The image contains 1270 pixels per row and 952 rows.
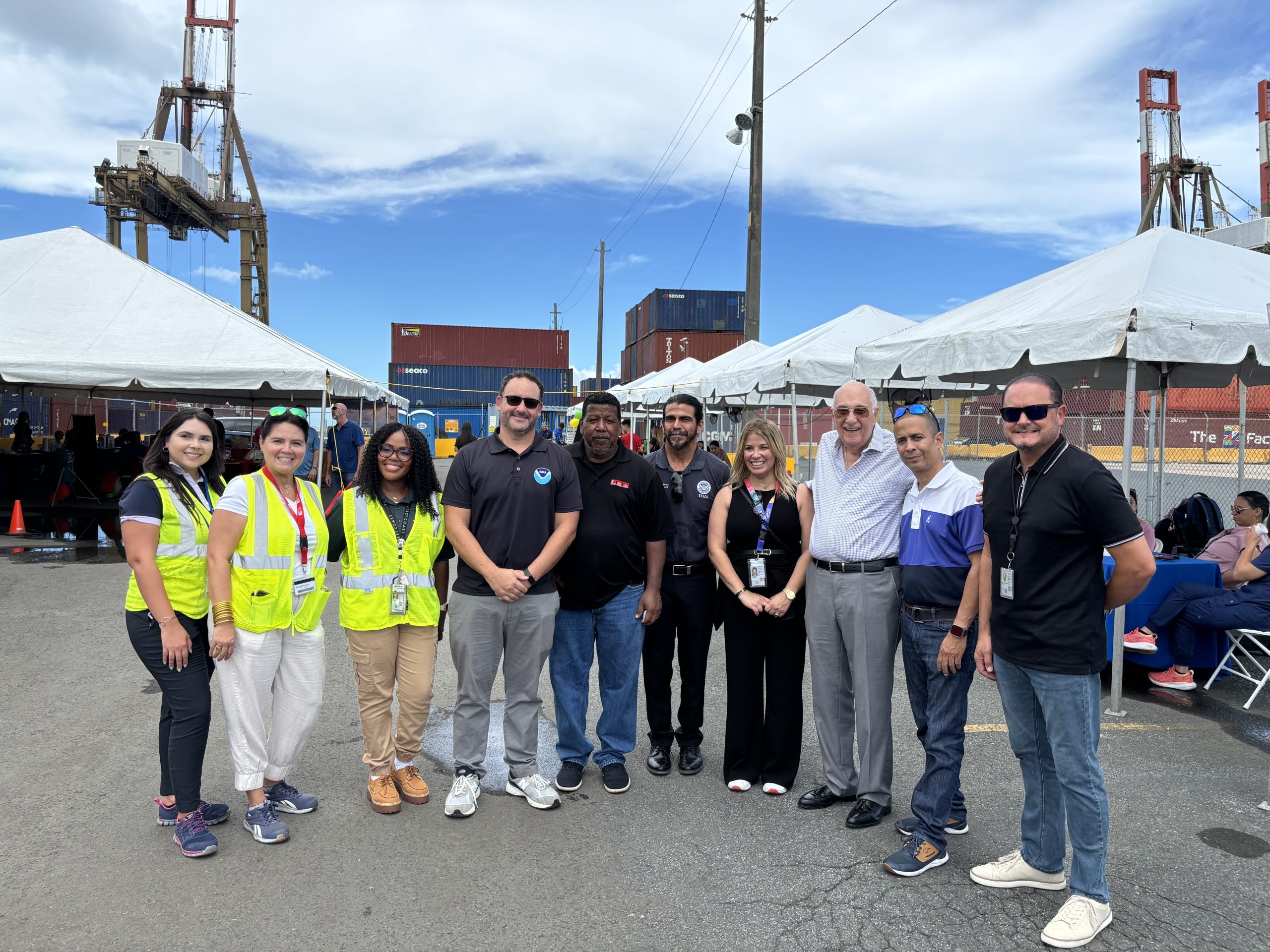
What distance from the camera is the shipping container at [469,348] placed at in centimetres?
5619

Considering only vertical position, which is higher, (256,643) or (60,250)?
(60,250)

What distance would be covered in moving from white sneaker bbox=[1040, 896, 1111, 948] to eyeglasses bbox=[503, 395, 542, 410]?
2750 millimetres

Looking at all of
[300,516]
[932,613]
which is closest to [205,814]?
[300,516]

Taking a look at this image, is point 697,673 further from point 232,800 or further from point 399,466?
point 232,800

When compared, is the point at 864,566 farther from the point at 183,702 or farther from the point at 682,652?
the point at 183,702

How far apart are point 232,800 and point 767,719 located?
248 centimetres

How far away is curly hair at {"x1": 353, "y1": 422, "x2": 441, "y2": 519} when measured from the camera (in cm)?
352

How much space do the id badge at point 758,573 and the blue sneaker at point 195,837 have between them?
2469mm

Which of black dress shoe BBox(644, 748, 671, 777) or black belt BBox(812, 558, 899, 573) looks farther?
black dress shoe BBox(644, 748, 671, 777)

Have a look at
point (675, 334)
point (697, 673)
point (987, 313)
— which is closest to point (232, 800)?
point (697, 673)

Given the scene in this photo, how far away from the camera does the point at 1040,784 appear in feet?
9.73

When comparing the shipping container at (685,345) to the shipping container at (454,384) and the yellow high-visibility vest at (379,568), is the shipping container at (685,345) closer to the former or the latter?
the shipping container at (454,384)

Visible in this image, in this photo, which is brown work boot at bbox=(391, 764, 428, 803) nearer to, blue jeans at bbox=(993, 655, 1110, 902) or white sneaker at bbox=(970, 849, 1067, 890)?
white sneaker at bbox=(970, 849, 1067, 890)

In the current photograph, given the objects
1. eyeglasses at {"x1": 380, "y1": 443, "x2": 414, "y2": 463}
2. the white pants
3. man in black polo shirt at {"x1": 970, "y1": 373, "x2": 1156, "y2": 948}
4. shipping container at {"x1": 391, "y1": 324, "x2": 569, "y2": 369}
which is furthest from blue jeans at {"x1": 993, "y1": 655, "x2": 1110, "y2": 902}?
shipping container at {"x1": 391, "y1": 324, "x2": 569, "y2": 369}
